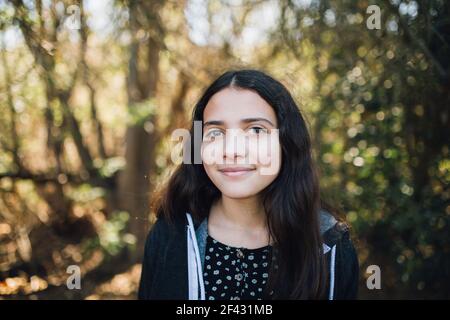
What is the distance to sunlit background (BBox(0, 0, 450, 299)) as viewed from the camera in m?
2.98

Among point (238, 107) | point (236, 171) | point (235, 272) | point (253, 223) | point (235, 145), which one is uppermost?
point (238, 107)

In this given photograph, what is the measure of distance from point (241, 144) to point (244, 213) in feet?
1.21

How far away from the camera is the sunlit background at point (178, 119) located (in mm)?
2977

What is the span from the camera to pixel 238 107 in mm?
1808

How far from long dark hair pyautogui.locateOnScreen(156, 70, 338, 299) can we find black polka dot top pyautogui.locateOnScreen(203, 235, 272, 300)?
0.05 meters

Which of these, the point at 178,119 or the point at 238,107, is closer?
the point at 238,107

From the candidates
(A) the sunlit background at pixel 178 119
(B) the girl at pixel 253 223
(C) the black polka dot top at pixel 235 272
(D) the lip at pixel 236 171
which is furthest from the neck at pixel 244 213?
(A) the sunlit background at pixel 178 119

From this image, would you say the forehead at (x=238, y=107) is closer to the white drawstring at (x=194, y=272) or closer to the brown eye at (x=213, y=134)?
the brown eye at (x=213, y=134)

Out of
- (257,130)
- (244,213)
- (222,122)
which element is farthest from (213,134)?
(244,213)

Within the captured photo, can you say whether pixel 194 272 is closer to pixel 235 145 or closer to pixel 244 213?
pixel 244 213

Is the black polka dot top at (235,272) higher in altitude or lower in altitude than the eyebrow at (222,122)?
lower

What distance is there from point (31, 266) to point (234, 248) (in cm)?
271

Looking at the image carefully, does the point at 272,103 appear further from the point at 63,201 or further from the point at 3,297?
the point at 63,201
